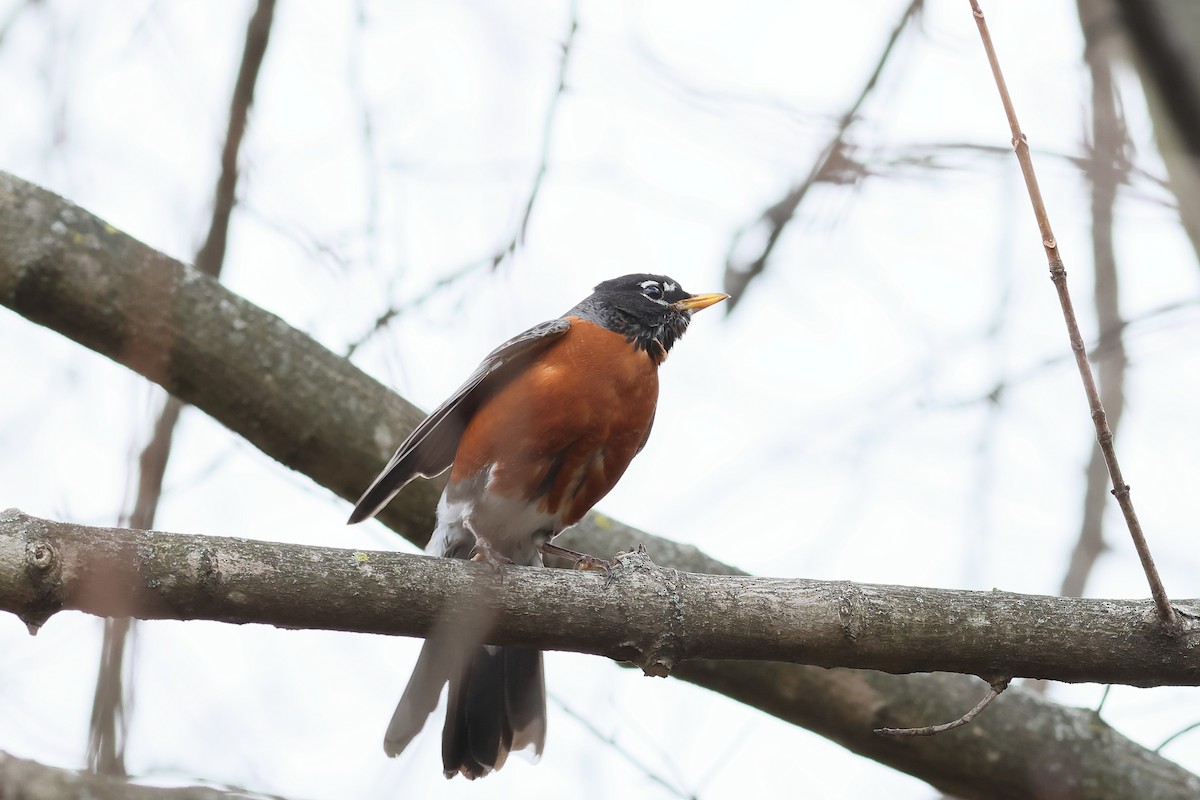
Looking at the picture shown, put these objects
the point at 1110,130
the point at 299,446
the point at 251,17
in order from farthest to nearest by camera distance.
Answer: the point at 251,17 → the point at 299,446 → the point at 1110,130

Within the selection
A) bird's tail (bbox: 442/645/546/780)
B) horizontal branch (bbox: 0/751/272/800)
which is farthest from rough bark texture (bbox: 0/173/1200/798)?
horizontal branch (bbox: 0/751/272/800)

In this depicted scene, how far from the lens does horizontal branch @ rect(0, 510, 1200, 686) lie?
2.89m

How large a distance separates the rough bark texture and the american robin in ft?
1.20

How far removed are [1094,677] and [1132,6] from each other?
1711 mm

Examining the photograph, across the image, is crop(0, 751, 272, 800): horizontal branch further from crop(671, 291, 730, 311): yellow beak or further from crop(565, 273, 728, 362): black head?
crop(671, 291, 730, 311): yellow beak

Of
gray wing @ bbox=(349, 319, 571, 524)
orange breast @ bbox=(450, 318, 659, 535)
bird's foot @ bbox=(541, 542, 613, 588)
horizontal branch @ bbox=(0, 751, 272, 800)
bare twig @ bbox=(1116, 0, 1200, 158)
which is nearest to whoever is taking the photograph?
horizontal branch @ bbox=(0, 751, 272, 800)

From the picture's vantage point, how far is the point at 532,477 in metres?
4.75

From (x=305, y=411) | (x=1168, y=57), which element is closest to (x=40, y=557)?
(x=305, y=411)

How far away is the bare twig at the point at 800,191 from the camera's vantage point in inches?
177

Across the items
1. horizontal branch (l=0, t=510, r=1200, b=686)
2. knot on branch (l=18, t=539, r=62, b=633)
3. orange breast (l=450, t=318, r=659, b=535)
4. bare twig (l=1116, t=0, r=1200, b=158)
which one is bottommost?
knot on branch (l=18, t=539, r=62, b=633)

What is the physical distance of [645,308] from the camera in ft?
19.4

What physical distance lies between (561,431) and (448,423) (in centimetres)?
50

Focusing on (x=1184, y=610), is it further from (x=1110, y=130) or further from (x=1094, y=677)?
(x=1110, y=130)

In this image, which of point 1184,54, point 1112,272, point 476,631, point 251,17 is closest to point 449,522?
point 476,631
